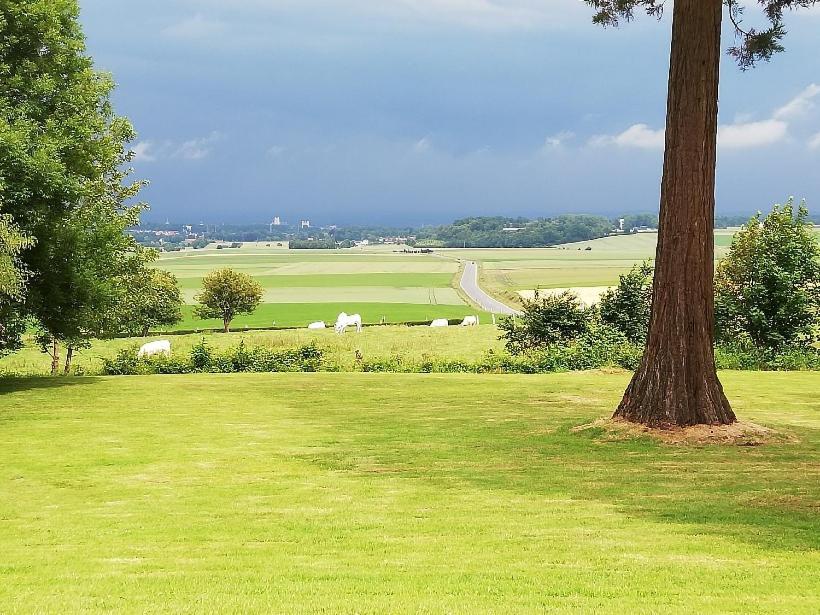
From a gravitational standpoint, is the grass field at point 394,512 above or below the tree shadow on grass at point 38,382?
above

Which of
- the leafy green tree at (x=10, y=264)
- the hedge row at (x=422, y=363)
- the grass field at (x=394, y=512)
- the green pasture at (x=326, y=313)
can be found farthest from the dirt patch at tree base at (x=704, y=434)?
the green pasture at (x=326, y=313)

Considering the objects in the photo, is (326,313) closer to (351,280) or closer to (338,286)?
(338,286)

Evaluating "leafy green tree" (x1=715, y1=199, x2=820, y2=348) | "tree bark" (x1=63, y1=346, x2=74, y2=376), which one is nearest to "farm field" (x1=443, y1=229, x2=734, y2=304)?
"leafy green tree" (x1=715, y1=199, x2=820, y2=348)

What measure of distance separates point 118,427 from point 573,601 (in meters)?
11.9

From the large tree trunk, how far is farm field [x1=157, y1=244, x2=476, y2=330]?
188 ft

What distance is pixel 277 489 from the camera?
34.6ft

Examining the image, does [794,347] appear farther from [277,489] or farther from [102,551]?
[102,551]

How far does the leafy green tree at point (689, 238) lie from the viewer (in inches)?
540

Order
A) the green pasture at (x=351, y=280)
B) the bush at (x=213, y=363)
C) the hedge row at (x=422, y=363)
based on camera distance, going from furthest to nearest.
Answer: the green pasture at (x=351, y=280) < the hedge row at (x=422, y=363) < the bush at (x=213, y=363)

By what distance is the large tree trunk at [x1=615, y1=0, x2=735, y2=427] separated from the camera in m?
13.7

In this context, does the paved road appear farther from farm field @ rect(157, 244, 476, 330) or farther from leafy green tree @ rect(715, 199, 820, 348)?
leafy green tree @ rect(715, 199, 820, 348)

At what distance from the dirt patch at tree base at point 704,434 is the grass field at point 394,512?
283 millimetres

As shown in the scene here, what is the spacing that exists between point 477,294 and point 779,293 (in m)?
65.7

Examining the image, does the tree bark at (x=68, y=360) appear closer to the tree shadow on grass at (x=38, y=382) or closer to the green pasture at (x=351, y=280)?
the tree shadow on grass at (x=38, y=382)
